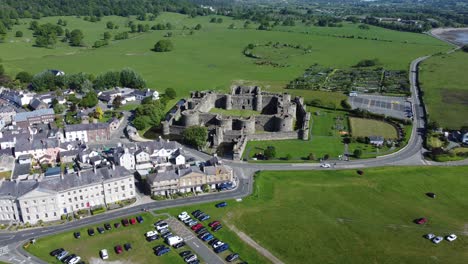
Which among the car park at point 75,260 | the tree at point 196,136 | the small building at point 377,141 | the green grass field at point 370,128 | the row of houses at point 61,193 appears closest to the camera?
the car park at point 75,260

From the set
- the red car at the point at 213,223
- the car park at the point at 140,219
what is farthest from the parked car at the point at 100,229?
the red car at the point at 213,223

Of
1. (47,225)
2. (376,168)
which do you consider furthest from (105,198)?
(376,168)

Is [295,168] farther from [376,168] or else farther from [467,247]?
[467,247]

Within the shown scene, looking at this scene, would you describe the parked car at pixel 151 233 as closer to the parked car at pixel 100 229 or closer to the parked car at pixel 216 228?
the parked car at pixel 100 229

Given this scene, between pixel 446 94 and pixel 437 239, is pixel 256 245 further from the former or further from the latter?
pixel 446 94

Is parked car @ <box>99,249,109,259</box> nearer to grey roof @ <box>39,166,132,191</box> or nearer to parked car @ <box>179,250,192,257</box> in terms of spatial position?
parked car @ <box>179,250,192,257</box>

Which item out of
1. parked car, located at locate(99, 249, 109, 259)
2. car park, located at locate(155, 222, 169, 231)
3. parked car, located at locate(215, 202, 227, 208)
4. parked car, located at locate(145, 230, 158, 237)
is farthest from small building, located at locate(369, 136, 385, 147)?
parked car, located at locate(99, 249, 109, 259)
